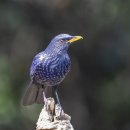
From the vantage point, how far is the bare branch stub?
6.03 metres

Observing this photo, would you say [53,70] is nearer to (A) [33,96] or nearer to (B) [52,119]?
(A) [33,96]

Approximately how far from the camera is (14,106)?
40.8ft

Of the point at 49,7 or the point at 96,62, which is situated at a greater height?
the point at 49,7

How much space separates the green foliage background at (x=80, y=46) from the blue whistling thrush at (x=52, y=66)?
17.9ft

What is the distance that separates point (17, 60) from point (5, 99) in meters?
0.96

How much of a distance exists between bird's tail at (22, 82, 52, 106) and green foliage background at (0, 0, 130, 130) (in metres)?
5.30

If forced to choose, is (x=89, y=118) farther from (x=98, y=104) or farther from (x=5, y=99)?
(x=5, y=99)

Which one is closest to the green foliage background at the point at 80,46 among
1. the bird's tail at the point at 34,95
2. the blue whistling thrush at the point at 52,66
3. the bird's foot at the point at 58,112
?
the bird's tail at the point at 34,95

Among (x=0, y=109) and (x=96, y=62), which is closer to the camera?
(x=0, y=109)

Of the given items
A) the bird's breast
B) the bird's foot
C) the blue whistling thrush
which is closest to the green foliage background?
the blue whistling thrush

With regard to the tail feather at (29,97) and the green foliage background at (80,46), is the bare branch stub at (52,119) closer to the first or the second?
the tail feather at (29,97)

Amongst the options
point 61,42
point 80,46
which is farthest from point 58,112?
point 80,46

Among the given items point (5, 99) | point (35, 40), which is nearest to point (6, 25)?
point (35, 40)

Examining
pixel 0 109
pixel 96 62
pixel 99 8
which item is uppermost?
pixel 99 8
